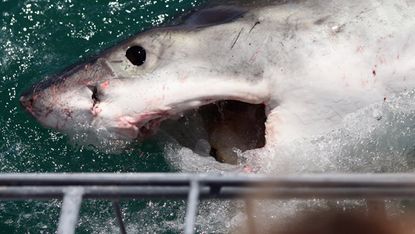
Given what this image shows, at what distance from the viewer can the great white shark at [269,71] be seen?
6.27 ft

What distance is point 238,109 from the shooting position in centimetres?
212

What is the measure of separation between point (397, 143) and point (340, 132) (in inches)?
7.8

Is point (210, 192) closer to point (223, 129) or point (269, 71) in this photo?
point (269, 71)

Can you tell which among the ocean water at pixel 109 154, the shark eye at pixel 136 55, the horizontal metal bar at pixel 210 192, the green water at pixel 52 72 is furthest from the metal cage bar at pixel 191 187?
the green water at pixel 52 72

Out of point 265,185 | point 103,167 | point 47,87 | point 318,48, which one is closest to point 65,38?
point 103,167

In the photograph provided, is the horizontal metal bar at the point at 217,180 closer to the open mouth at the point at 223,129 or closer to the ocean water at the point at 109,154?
the ocean water at the point at 109,154

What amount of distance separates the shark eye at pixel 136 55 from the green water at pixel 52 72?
0.92ft

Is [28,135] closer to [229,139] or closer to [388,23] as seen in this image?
[229,139]

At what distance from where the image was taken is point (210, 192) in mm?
1147

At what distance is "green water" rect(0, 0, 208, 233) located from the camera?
2.30 metres

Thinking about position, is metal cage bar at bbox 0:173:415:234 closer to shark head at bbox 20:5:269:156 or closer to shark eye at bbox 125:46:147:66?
shark head at bbox 20:5:269:156

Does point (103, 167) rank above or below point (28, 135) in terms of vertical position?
below

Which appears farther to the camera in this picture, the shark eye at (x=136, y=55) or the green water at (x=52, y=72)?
the green water at (x=52, y=72)

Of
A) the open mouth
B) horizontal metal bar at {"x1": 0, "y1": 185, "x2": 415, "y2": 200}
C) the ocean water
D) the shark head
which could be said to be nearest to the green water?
the ocean water
